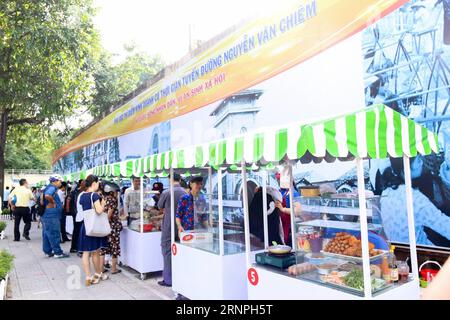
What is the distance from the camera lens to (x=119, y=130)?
1439cm

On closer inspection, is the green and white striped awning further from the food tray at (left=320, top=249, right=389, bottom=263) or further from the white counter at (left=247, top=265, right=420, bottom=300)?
the white counter at (left=247, top=265, right=420, bottom=300)

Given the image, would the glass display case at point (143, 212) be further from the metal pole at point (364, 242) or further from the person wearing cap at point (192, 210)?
the metal pole at point (364, 242)

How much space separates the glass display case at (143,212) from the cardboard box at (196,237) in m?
1.58

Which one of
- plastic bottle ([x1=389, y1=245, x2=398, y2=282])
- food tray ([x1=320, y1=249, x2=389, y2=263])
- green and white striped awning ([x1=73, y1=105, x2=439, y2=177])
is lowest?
plastic bottle ([x1=389, y1=245, x2=398, y2=282])

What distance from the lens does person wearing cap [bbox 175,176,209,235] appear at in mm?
4891

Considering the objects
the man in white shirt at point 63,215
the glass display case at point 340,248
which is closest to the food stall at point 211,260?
the glass display case at point 340,248

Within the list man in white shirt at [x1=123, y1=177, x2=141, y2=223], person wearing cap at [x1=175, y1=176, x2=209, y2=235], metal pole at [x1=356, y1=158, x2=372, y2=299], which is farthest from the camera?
man in white shirt at [x1=123, y1=177, x2=141, y2=223]

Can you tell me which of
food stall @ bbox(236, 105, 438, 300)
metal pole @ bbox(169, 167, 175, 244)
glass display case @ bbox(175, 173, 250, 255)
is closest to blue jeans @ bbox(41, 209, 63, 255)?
metal pole @ bbox(169, 167, 175, 244)

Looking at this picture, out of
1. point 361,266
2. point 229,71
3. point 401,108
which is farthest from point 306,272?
point 229,71

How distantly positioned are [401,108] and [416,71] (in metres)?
0.48

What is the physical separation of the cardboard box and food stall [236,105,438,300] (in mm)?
1074

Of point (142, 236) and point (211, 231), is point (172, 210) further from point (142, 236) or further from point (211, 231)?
point (142, 236)

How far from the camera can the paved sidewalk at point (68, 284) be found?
4.94 meters
